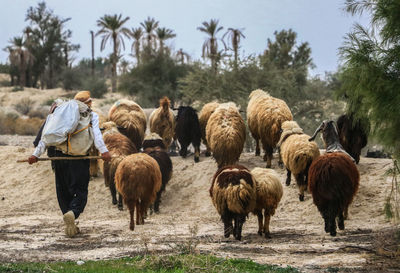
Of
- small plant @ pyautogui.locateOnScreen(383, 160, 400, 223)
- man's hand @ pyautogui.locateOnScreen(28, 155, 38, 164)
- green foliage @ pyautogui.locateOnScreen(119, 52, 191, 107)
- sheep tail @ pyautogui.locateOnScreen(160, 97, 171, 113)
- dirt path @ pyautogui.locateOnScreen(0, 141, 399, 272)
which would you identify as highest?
green foliage @ pyautogui.locateOnScreen(119, 52, 191, 107)

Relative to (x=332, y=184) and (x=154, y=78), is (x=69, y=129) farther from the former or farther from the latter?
(x=154, y=78)

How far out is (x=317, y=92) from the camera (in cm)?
3011

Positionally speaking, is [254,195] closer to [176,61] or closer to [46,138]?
[46,138]

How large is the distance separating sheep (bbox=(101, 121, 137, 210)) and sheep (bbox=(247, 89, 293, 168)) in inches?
119

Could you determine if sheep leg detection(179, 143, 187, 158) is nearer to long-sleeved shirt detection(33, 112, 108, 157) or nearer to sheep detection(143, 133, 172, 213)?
sheep detection(143, 133, 172, 213)

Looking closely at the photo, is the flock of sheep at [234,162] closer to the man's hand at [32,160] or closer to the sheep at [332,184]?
the sheep at [332,184]

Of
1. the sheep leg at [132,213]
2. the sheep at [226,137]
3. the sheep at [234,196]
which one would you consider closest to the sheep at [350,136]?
the sheep at [226,137]

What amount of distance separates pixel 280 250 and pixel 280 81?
16.7 m

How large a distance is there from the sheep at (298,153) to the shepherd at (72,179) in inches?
146

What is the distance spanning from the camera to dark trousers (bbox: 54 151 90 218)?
32.6 ft

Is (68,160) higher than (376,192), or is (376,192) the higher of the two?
(68,160)

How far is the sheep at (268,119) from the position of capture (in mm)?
13344

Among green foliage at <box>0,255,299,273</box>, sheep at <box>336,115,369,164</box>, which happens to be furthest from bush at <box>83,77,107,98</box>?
green foliage at <box>0,255,299,273</box>

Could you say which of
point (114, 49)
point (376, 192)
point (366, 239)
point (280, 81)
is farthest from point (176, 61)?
point (366, 239)
